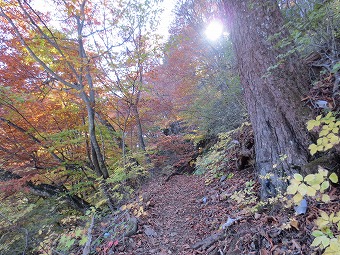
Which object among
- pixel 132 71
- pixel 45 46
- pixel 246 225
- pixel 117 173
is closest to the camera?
pixel 246 225

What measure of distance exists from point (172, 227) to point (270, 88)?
298cm

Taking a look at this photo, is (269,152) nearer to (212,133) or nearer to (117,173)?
(117,173)

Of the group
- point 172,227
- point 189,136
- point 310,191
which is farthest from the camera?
point 189,136

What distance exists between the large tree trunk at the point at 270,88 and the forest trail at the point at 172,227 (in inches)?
51.3

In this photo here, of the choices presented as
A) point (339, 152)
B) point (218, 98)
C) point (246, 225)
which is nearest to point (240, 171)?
point (246, 225)

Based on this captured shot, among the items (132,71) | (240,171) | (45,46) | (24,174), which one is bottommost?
(240,171)

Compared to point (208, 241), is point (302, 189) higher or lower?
higher

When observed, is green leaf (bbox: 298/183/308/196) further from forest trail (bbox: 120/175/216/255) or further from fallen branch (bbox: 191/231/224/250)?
forest trail (bbox: 120/175/216/255)

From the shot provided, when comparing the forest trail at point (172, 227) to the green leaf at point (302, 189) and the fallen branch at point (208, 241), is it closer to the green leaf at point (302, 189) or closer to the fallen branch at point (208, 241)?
the fallen branch at point (208, 241)

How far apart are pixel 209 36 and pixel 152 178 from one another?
24.4 feet

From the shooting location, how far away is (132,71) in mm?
6895

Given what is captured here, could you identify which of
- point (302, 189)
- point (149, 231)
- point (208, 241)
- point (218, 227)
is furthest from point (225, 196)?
point (302, 189)

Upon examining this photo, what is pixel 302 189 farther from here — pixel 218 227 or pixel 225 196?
pixel 225 196

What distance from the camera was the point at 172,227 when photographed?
3721 millimetres
